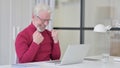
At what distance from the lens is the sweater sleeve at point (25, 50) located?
2100 millimetres

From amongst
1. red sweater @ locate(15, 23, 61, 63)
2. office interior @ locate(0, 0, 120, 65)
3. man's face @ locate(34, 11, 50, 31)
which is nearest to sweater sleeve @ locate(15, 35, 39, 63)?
red sweater @ locate(15, 23, 61, 63)

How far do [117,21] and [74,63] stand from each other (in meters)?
1.91

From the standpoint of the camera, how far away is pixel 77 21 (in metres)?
4.29

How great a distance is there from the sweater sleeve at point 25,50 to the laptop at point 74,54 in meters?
0.28

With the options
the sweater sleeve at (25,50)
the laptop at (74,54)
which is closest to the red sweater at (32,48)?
the sweater sleeve at (25,50)

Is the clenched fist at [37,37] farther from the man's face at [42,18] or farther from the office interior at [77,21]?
the office interior at [77,21]

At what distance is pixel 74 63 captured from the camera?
200cm

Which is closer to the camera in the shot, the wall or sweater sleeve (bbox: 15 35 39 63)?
sweater sleeve (bbox: 15 35 39 63)

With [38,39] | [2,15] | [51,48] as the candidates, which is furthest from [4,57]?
[38,39]

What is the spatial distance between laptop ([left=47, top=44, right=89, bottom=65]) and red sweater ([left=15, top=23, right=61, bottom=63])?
1.00ft

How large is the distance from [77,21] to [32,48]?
228 centimetres

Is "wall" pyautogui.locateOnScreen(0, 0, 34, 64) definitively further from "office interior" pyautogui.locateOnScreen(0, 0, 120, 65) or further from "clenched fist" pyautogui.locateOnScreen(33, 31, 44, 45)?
"clenched fist" pyautogui.locateOnScreen(33, 31, 44, 45)

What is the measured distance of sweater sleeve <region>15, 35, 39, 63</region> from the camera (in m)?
2.10

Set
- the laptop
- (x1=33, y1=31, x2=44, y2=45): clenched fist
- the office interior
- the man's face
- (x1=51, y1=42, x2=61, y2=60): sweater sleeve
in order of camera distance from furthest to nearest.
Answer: the office interior, (x1=51, y1=42, x2=61, y2=60): sweater sleeve, the man's face, (x1=33, y1=31, x2=44, y2=45): clenched fist, the laptop
